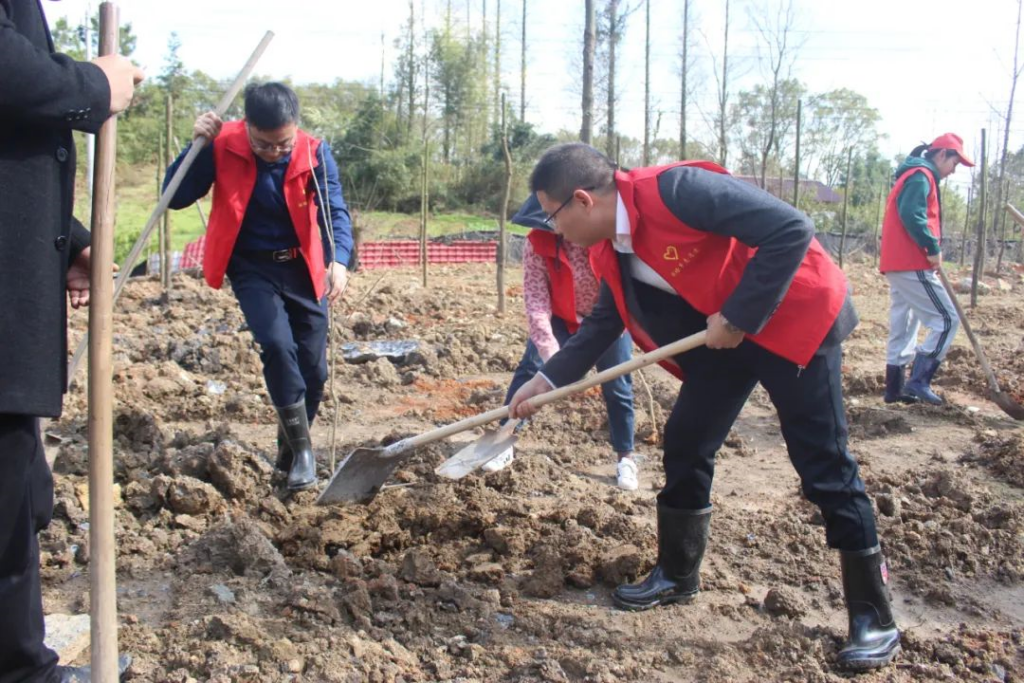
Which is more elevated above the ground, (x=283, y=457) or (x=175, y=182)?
(x=175, y=182)

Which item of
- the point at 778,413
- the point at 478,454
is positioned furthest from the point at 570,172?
the point at 478,454

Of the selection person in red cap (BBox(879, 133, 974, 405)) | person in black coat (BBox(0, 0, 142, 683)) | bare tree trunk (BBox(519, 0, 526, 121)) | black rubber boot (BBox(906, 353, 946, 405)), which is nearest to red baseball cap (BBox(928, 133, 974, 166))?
person in red cap (BBox(879, 133, 974, 405))

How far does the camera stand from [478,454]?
3713mm

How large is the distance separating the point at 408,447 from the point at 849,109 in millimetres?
47952

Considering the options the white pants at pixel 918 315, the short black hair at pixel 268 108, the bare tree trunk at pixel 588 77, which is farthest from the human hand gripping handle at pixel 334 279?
the bare tree trunk at pixel 588 77

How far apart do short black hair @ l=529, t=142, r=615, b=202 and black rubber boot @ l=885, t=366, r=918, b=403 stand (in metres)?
4.70

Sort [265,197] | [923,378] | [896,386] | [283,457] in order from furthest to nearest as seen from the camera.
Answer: [896,386] → [923,378] → [283,457] → [265,197]

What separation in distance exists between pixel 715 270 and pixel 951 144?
485cm

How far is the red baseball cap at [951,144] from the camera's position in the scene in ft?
21.9

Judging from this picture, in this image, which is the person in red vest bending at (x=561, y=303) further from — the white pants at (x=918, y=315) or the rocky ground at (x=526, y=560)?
the white pants at (x=918, y=315)

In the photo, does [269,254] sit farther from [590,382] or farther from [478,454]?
[590,382]

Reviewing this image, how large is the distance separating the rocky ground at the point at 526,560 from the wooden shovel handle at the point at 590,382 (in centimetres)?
48

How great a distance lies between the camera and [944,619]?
3.30m

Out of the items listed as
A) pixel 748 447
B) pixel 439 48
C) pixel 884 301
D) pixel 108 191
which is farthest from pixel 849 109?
pixel 108 191
